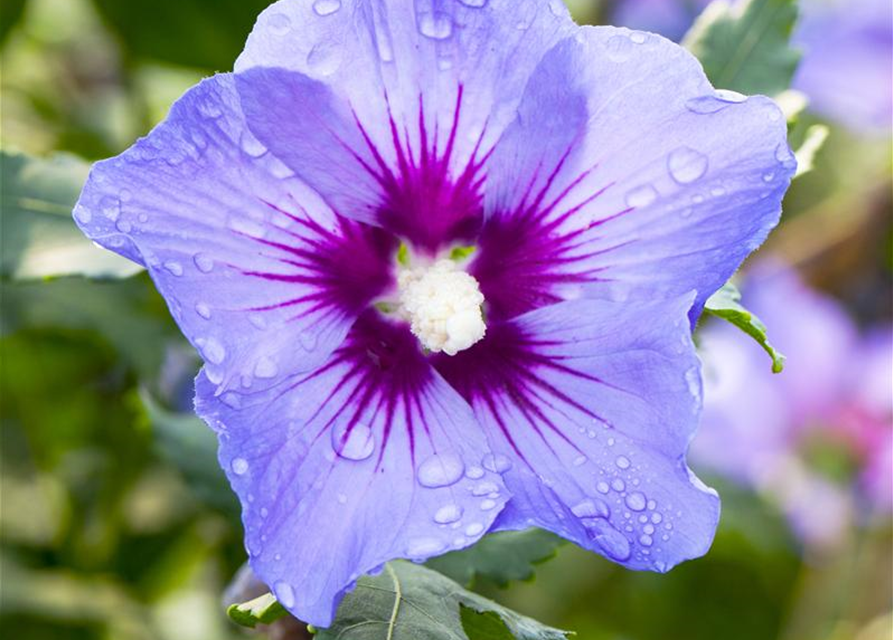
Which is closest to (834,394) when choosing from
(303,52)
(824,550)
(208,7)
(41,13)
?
(824,550)

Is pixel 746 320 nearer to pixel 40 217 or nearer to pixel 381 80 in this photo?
pixel 381 80

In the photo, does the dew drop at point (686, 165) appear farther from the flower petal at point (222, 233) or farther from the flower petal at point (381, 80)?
the flower petal at point (222, 233)

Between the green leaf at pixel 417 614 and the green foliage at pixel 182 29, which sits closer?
the green leaf at pixel 417 614

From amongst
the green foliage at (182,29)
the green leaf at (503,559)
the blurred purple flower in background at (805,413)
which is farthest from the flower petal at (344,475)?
the blurred purple flower in background at (805,413)

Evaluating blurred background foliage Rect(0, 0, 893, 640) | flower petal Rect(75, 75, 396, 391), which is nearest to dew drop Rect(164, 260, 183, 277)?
flower petal Rect(75, 75, 396, 391)

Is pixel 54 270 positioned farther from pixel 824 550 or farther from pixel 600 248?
pixel 824 550

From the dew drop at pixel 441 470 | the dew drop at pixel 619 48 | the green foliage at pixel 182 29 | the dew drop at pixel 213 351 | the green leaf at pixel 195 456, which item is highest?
the dew drop at pixel 619 48

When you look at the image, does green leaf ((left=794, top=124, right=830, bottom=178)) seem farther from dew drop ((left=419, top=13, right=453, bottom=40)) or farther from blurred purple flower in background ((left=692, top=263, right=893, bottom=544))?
blurred purple flower in background ((left=692, top=263, right=893, bottom=544))
